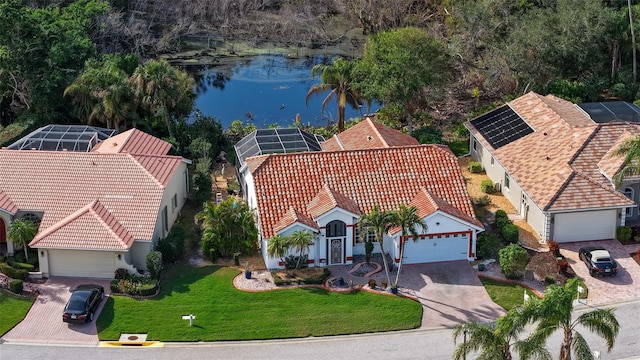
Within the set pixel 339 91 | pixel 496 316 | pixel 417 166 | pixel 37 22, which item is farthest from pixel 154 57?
pixel 496 316

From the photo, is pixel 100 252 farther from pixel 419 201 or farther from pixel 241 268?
pixel 419 201

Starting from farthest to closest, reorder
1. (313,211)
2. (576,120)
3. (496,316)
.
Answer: (576,120), (313,211), (496,316)

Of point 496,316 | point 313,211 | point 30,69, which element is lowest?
point 496,316

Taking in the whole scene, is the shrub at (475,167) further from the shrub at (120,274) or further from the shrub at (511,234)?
the shrub at (120,274)

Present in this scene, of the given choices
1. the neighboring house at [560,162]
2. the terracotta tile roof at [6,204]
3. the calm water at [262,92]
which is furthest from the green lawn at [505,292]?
the calm water at [262,92]

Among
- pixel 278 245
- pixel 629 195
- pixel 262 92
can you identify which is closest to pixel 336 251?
pixel 278 245

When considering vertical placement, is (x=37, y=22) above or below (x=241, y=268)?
above

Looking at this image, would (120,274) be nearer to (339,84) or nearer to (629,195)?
(339,84)
